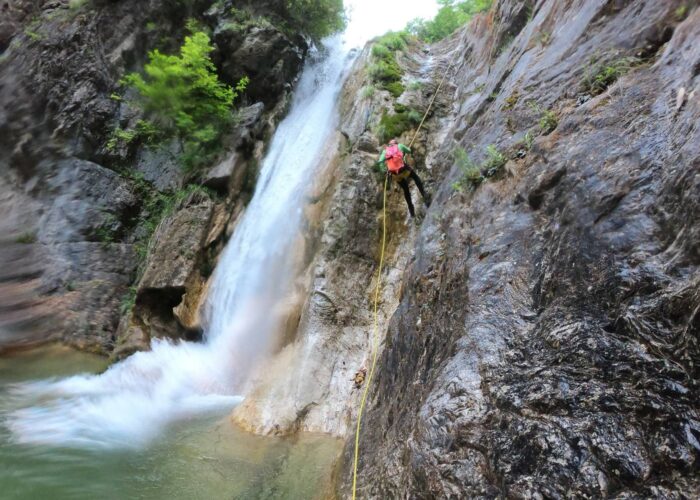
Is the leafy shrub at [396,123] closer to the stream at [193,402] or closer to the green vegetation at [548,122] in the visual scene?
the stream at [193,402]

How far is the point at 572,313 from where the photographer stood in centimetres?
Answer: 287

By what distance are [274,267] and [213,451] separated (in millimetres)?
4471

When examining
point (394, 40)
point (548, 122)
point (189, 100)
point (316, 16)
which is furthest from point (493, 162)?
point (316, 16)

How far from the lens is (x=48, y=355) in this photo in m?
9.59

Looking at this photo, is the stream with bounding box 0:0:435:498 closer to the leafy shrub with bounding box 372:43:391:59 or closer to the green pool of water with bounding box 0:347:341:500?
the green pool of water with bounding box 0:347:341:500

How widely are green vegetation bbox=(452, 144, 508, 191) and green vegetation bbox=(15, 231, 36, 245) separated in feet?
37.3

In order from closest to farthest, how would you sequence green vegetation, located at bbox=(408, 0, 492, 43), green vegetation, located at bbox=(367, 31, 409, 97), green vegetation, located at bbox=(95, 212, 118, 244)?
green vegetation, located at bbox=(367, 31, 409, 97), green vegetation, located at bbox=(95, 212, 118, 244), green vegetation, located at bbox=(408, 0, 492, 43)

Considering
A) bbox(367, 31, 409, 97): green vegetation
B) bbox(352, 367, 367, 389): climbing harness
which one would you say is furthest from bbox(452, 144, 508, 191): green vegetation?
bbox(367, 31, 409, 97): green vegetation

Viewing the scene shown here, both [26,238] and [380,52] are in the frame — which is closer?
[26,238]

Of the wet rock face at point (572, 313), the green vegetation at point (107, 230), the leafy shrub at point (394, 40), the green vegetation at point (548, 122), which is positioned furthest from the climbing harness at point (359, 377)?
the leafy shrub at point (394, 40)

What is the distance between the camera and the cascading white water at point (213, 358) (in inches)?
257

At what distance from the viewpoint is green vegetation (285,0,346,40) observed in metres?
16.0

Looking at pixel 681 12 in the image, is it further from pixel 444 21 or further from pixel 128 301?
pixel 444 21

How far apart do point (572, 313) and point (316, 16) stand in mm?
17013
